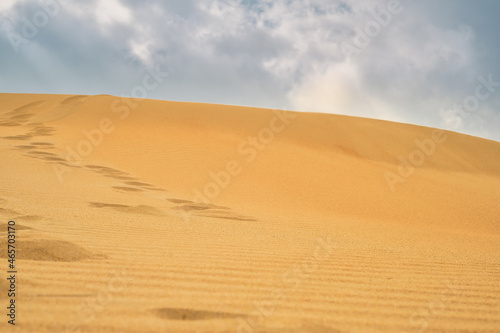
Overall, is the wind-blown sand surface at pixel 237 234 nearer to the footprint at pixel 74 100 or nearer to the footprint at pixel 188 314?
the footprint at pixel 188 314

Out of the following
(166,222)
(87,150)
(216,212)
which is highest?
(87,150)

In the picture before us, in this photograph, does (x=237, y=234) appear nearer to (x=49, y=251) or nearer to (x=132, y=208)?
(x=132, y=208)

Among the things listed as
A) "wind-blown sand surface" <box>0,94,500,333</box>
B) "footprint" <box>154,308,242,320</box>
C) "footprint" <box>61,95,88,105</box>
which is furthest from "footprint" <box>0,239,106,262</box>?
"footprint" <box>61,95,88,105</box>

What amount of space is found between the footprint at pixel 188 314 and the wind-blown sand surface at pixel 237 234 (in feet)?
0.05

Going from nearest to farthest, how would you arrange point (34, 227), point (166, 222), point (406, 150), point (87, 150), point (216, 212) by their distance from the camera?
point (34, 227), point (166, 222), point (216, 212), point (87, 150), point (406, 150)

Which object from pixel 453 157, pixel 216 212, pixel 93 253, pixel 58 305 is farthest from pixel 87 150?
pixel 453 157

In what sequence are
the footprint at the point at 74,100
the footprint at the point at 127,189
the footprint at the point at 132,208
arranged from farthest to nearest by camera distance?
the footprint at the point at 74,100 → the footprint at the point at 127,189 → the footprint at the point at 132,208

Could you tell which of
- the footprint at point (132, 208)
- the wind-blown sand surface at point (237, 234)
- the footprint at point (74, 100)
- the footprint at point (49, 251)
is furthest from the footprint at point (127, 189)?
the footprint at point (74, 100)

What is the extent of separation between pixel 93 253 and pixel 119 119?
23.9 meters

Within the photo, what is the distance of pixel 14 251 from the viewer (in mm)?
3703

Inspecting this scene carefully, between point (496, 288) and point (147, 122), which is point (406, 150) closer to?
point (147, 122)

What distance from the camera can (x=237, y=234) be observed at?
6.52 m

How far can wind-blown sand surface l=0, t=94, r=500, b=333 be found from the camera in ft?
9.32

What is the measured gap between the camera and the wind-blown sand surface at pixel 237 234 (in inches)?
112
